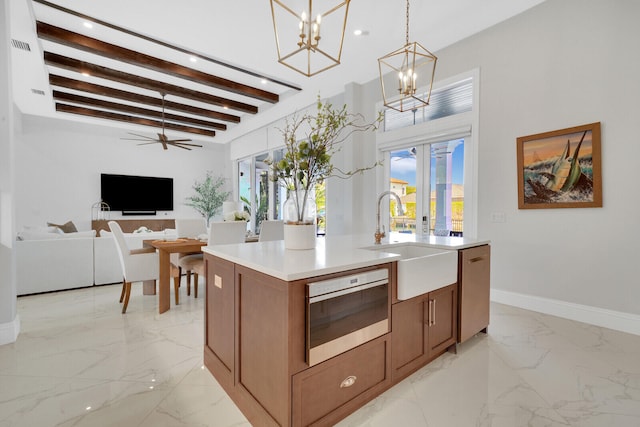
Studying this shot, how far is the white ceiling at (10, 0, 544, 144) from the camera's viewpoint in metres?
3.11

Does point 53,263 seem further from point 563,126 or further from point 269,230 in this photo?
point 563,126

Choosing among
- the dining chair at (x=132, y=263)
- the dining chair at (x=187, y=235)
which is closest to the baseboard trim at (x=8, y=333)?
the dining chair at (x=132, y=263)

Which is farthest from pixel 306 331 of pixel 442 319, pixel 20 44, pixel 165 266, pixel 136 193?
pixel 136 193

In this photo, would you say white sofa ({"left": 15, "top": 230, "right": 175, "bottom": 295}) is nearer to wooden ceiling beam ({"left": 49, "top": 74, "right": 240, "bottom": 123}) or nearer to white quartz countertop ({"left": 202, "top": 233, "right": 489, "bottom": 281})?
wooden ceiling beam ({"left": 49, "top": 74, "right": 240, "bottom": 123})

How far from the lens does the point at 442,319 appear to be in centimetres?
209

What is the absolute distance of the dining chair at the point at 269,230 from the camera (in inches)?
148

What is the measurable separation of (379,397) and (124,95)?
6287 mm

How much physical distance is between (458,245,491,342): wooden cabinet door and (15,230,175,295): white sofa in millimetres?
4006

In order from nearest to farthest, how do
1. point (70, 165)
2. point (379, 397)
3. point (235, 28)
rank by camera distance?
point (379, 397), point (235, 28), point (70, 165)

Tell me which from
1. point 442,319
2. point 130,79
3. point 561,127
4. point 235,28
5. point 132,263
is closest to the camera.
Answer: point 442,319

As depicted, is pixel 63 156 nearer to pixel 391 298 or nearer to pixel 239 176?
pixel 239 176

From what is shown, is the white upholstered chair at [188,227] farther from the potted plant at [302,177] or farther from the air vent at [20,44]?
the air vent at [20,44]

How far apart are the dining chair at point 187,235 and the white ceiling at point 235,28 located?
2300 millimetres

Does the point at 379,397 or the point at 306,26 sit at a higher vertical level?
the point at 306,26
